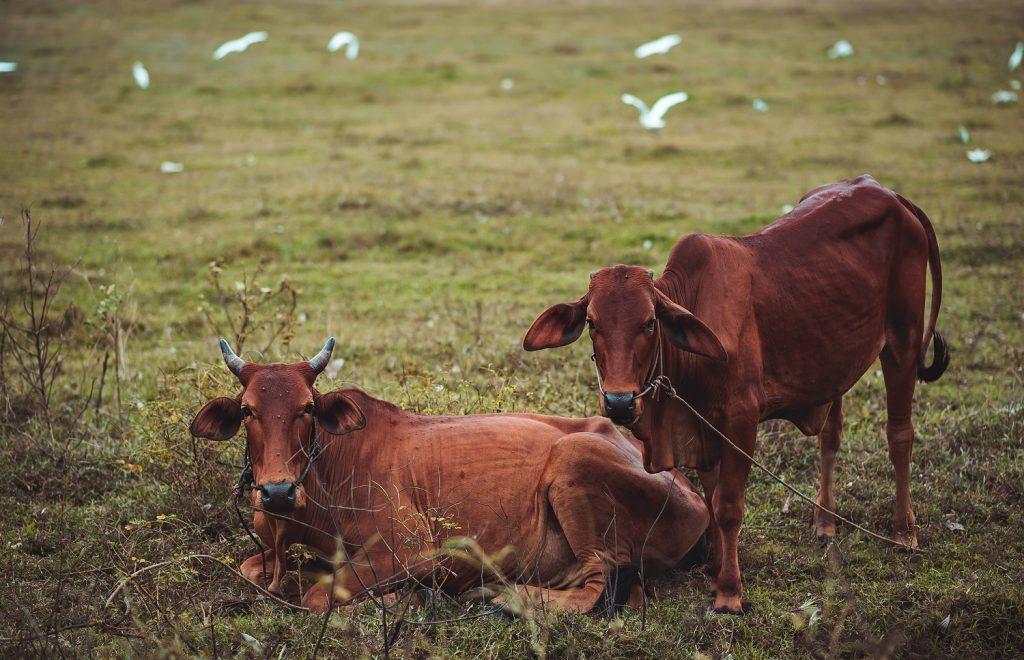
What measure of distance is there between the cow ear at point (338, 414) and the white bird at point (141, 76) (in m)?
11.6

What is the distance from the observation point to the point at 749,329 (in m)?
4.79

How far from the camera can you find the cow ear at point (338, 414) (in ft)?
15.9

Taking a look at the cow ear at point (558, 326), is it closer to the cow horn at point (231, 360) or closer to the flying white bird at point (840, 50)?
the cow horn at point (231, 360)

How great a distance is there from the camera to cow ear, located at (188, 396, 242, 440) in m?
4.82

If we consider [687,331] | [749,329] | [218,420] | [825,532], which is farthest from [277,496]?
[825,532]

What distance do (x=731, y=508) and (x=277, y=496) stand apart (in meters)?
2.14

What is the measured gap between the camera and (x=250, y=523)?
226 inches

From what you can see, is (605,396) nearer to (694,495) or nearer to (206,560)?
(694,495)

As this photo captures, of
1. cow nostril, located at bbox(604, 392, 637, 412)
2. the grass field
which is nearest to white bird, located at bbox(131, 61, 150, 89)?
the grass field

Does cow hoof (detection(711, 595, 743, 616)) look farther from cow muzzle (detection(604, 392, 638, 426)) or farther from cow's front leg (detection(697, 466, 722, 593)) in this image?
cow muzzle (detection(604, 392, 638, 426))

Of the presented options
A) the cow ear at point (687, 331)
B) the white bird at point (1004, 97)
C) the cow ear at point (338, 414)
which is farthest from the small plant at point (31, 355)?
the white bird at point (1004, 97)

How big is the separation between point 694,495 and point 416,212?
7.67m

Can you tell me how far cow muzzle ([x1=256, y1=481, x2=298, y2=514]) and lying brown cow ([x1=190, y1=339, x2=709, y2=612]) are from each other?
249mm

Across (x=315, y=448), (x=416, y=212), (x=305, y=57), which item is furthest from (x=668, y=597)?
(x=305, y=57)
